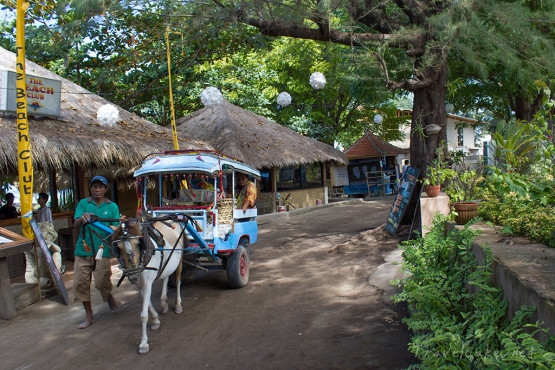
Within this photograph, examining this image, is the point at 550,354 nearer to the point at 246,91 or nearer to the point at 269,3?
the point at 269,3

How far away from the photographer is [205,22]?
11.0 m

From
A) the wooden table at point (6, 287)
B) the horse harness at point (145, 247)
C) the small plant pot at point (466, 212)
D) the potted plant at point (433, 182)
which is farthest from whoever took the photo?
the potted plant at point (433, 182)

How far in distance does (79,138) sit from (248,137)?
8.53m

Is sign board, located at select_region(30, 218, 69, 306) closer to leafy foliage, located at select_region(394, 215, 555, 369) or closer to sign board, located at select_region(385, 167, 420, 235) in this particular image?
leafy foliage, located at select_region(394, 215, 555, 369)

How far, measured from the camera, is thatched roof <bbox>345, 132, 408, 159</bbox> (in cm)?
2789

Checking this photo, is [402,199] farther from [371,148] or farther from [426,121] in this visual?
[371,148]

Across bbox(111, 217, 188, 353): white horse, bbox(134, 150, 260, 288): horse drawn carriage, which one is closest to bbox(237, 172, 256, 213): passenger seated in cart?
bbox(134, 150, 260, 288): horse drawn carriage

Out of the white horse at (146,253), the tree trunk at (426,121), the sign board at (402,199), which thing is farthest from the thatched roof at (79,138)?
the tree trunk at (426,121)

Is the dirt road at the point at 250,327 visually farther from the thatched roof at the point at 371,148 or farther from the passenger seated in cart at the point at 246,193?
the thatched roof at the point at 371,148

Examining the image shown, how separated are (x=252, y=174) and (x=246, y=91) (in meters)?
12.3

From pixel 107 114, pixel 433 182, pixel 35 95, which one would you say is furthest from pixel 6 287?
pixel 433 182

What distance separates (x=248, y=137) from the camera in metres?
17.9

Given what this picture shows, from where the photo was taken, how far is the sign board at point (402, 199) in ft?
35.2

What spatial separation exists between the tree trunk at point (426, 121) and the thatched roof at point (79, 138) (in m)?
5.84
